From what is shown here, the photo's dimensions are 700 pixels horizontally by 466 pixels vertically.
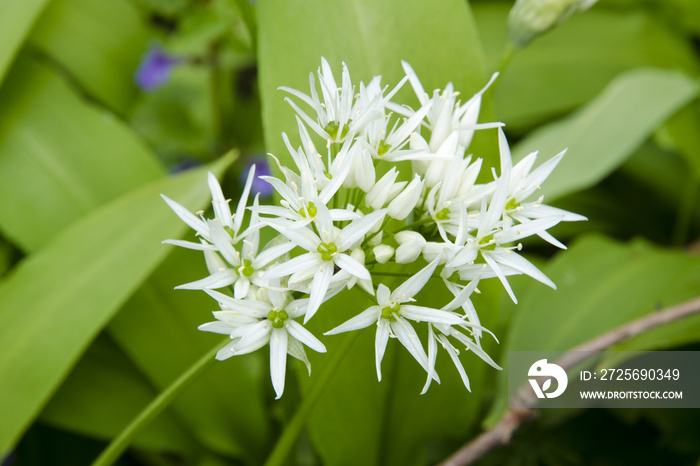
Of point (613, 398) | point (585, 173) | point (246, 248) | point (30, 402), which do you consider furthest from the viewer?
point (585, 173)

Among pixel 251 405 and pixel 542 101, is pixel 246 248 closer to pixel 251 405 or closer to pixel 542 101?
pixel 251 405

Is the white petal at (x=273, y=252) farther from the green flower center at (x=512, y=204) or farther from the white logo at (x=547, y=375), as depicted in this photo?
the white logo at (x=547, y=375)

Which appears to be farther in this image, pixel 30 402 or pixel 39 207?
pixel 39 207

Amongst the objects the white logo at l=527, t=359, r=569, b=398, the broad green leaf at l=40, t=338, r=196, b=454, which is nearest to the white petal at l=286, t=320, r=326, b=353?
the white logo at l=527, t=359, r=569, b=398

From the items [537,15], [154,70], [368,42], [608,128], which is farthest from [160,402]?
[608,128]

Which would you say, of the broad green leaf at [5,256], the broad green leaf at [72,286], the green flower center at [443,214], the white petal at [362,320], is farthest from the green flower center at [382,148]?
the broad green leaf at [5,256]

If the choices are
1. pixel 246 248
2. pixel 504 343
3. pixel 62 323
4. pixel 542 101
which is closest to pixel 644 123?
pixel 542 101

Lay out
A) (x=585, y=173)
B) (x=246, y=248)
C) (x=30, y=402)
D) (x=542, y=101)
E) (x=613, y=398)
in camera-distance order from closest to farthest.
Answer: (x=246, y=248) < (x=30, y=402) < (x=613, y=398) < (x=585, y=173) < (x=542, y=101)

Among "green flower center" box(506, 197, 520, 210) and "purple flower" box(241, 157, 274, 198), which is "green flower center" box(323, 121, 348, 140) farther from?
"purple flower" box(241, 157, 274, 198)
